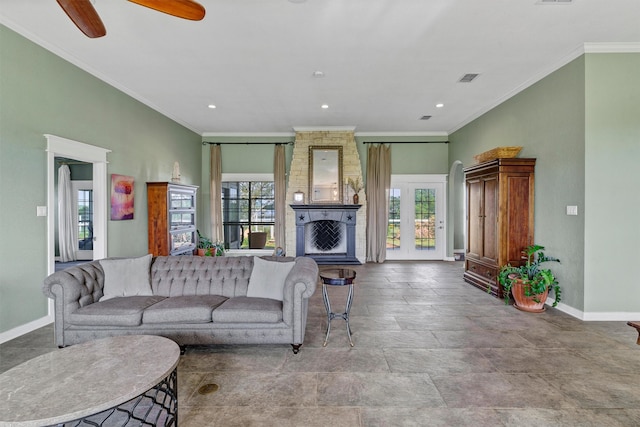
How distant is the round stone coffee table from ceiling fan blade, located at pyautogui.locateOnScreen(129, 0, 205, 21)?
2.13 m

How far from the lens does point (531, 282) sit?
3957 millimetres

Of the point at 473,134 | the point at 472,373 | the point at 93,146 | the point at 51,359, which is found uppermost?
the point at 473,134

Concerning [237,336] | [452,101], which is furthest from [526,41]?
[237,336]

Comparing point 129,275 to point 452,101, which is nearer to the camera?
point 129,275

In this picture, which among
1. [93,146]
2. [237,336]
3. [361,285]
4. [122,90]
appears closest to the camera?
[237,336]

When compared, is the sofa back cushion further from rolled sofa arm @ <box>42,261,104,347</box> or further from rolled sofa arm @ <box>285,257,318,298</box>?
rolled sofa arm @ <box>285,257,318,298</box>

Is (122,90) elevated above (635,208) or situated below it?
above

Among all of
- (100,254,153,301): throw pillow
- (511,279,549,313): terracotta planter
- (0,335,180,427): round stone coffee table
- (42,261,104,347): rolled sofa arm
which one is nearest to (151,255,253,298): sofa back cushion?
(100,254,153,301): throw pillow

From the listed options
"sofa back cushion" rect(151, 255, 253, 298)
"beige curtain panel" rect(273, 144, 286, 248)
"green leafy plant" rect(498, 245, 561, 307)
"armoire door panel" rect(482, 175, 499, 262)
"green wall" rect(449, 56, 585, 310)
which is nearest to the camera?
"sofa back cushion" rect(151, 255, 253, 298)

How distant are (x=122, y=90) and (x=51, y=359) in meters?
4.40

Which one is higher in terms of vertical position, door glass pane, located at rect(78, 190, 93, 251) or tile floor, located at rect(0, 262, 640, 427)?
door glass pane, located at rect(78, 190, 93, 251)

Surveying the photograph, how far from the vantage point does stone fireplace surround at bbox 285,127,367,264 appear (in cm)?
751

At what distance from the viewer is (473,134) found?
260 inches

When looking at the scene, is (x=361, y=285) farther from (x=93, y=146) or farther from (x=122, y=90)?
(x=122, y=90)
